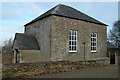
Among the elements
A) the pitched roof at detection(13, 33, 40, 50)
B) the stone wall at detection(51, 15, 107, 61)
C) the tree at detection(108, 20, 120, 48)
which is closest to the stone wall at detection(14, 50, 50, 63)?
the pitched roof at detection(13, 33, 40, 50)

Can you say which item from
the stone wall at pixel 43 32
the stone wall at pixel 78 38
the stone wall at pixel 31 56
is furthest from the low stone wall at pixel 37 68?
the stone wall at pixel 31 56

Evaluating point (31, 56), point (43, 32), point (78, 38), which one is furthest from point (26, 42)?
point (78, 38)

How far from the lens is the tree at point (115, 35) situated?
128 feet

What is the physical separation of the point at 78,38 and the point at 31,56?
6035mm

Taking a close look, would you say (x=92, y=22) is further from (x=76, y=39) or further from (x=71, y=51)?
(x=71, y=51)

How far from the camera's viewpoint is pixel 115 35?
129 feet

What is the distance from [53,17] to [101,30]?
27.2 ft

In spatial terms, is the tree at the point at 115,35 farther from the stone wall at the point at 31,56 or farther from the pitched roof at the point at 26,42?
the stone wall at the point at 31,56

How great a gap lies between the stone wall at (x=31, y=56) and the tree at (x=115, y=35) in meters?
26.2

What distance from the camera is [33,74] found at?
424 inches

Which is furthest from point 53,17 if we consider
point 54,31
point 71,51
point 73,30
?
point 71,51

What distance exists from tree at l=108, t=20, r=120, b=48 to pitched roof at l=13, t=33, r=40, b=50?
25.6m

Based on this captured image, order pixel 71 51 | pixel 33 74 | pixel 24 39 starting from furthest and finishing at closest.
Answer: pixel 24 39, pixel 71 51, pixel 33 74

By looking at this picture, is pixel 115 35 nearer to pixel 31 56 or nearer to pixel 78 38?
pixel 78 38
